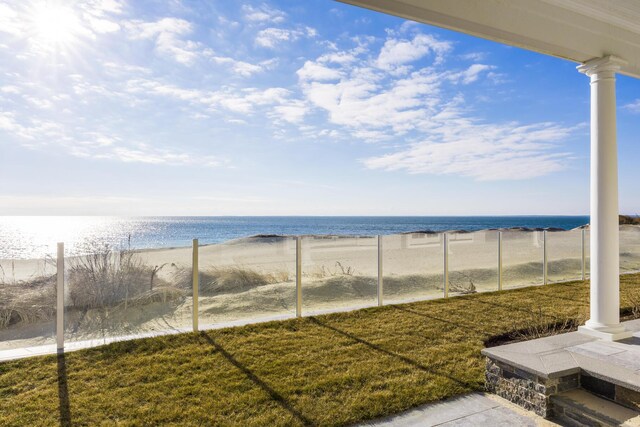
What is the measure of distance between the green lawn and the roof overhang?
9.90ft

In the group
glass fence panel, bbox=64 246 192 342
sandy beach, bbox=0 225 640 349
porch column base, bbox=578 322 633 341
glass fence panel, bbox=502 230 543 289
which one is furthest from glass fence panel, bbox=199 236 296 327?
glass fence panel, bbox=502 230 543 289

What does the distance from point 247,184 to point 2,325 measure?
105 feet

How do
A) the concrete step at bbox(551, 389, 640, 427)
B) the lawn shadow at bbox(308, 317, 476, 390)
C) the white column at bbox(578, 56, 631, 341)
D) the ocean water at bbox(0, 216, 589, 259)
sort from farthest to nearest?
the ocean water at bbox(0, 216, 589, 259), the white column at bbox(578, 56, 631, 341), the lawn shadow at bbox(308, 317, 476, 390), the concrete step at bbox(551, 389, 640, 427)

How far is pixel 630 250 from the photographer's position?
9.58m

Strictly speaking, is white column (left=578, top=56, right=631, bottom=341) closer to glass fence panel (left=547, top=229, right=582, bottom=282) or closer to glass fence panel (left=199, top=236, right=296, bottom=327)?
glass fence panel (left=199, top=236, right=296, bottom=327)

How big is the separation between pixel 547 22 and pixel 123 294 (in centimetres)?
571

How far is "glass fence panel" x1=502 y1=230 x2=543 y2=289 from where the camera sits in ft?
27.3

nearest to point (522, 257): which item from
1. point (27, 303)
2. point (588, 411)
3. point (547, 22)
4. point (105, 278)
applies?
point (547, 22)

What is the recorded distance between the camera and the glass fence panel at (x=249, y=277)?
5.98 m

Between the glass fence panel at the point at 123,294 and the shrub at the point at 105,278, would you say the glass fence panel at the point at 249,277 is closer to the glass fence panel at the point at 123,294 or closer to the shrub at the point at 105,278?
the glass fence panel at the point at 123,294

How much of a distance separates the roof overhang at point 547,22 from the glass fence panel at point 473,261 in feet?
14.4

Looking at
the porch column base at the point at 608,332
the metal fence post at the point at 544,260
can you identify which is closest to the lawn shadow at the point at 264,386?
the porch column base at the point at 608,332

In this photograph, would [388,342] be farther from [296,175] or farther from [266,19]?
[296,175]

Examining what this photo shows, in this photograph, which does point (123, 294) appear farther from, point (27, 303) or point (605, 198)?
point (605, 198)
